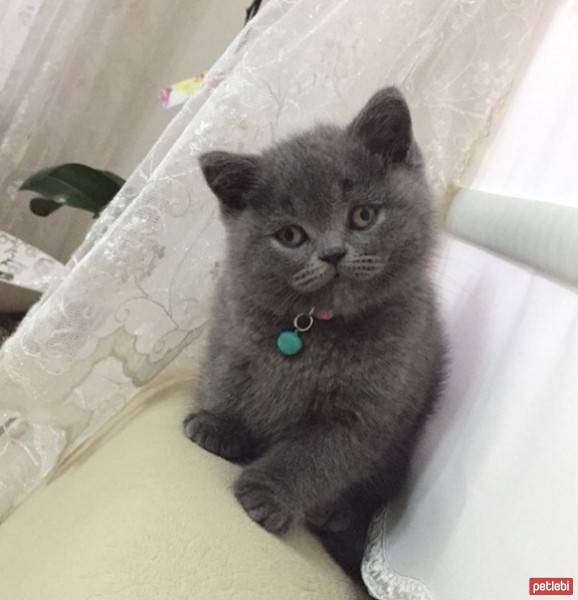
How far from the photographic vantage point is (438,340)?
2.80 feet

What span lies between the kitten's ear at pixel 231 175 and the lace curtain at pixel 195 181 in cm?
12

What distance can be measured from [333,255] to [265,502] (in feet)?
0.93

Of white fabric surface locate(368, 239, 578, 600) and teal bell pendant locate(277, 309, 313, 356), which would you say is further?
teal bell pendant locate(277, 309, 313, 356)

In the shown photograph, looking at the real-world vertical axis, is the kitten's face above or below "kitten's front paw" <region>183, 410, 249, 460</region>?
above

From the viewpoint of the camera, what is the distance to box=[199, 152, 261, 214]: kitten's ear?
75 centimetres

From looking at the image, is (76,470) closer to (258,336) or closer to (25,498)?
(25,498)

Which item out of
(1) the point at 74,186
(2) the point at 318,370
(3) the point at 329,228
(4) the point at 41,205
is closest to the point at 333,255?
(3) the point at 329,228

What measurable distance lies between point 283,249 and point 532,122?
45 centimetres

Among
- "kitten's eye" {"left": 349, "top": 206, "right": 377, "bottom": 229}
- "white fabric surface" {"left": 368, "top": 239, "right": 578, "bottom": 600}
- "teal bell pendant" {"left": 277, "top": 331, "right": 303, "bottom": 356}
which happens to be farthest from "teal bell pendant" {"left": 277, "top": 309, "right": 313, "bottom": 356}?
"white fabric surface" {"left": 368, "top": 239, "right": 578, "bottom": 600}

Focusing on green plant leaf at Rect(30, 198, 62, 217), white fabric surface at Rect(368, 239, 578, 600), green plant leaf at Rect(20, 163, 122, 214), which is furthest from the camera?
green plant leaf at Rect(30, 198, 62, 217)

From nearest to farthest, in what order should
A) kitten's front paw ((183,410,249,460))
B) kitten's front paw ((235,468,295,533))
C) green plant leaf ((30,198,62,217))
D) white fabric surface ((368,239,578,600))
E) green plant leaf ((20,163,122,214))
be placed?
1. white fabric surface ((368,239,578,600))
2. kitten's front paw ((235,468,295,533))
3. kitten's front paw ((183,410,249,460))
4. green plant leaf ((20,163,122,214))
5. green plant leaf ((30,198,62,217))

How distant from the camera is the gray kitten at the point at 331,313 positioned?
702mm

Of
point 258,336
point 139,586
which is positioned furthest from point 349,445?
point 139,586

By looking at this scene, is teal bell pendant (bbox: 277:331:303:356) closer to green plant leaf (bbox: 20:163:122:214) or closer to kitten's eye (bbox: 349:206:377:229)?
kitten's eye (bbox: 349:206:377:229)
